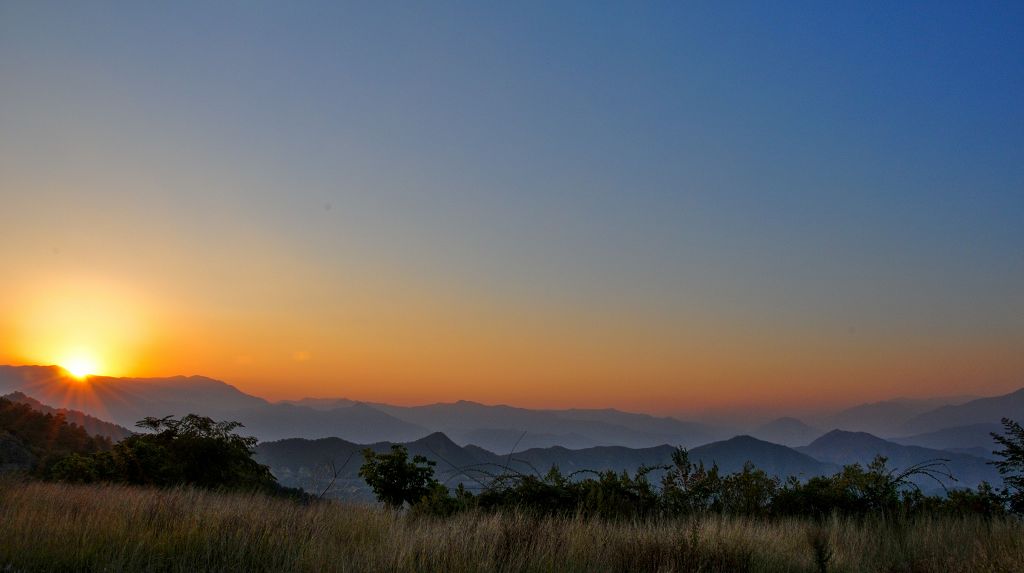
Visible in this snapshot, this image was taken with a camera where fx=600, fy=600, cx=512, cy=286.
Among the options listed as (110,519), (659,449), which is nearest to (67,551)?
(110,519)

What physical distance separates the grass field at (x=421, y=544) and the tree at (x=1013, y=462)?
2.33 metres

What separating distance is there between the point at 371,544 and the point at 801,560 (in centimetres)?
499

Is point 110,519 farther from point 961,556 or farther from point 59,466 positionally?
point 59,466

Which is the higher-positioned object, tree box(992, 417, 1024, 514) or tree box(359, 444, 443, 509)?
tree box(992, 417, 1024, 514)

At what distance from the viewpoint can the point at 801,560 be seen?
7070 millimetres

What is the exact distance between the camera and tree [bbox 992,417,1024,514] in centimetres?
1078

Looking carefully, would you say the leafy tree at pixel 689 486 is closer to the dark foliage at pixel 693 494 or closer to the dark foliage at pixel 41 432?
the dark foliage at pixel 693 494

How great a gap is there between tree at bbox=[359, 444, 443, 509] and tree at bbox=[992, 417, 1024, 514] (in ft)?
35.7

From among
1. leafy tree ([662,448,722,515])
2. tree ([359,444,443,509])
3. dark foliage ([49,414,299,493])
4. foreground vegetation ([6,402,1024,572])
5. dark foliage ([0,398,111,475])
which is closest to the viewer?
foreground vegetation ([6,402,1024,572])

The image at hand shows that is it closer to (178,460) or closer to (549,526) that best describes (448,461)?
(549,526)

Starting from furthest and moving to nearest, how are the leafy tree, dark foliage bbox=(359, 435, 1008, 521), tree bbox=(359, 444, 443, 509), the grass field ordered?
tree bbox=(359, 444, 443, 509)
the leafy tree
dark foliage bbox=(359, 435, 1008, 521)
the grass field

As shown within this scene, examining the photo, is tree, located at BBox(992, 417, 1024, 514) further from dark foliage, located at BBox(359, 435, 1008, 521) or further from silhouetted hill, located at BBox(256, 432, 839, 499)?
silhouetted hill, located at BBox(256, 432, 839, 499)

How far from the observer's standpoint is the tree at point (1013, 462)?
10781 mm

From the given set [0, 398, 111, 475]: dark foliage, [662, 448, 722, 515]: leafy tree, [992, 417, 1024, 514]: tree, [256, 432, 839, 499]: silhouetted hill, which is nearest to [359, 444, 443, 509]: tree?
[256, 432, 839, 499]: silhouetted hill
